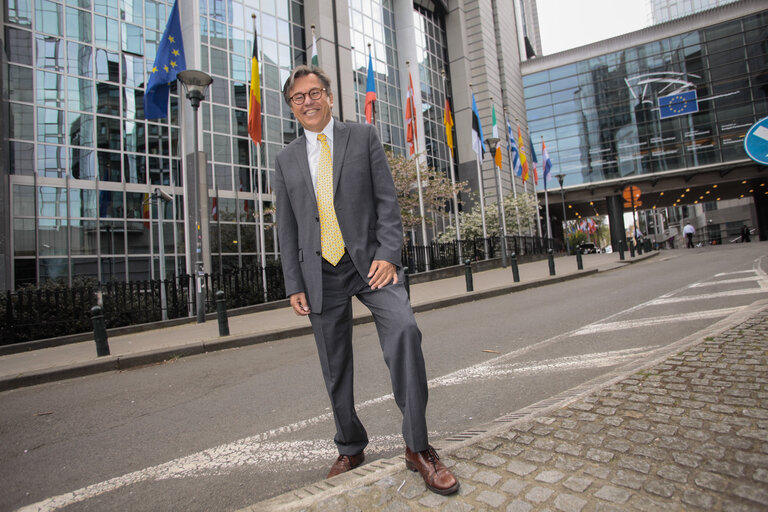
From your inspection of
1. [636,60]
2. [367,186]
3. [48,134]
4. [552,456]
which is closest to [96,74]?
[48,134]

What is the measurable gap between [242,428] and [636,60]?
5059 cm

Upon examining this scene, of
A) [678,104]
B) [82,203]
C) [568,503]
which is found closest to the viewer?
[568,503]

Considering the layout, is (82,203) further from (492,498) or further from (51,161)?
(492,498)

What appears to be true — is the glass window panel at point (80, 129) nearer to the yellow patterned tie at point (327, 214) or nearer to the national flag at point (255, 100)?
the national flag at point (255, 100)

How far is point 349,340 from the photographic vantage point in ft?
7.64

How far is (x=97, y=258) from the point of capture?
58.1 ft

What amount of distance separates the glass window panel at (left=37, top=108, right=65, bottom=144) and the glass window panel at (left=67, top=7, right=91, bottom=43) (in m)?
3.58

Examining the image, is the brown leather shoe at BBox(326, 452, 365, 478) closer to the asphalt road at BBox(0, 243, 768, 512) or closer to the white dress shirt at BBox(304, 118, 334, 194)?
the asphalt road at BBox(0, 243, 768, 512)

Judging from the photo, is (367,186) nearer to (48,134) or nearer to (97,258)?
(97,258)

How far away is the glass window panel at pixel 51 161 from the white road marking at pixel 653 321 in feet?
65.9

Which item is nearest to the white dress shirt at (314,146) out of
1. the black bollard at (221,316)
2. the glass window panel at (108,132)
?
the black bollard at (221,316)

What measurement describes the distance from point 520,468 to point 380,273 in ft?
3.62

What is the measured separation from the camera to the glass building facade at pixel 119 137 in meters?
16.7

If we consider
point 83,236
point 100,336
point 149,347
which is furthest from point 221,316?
point 83,236
